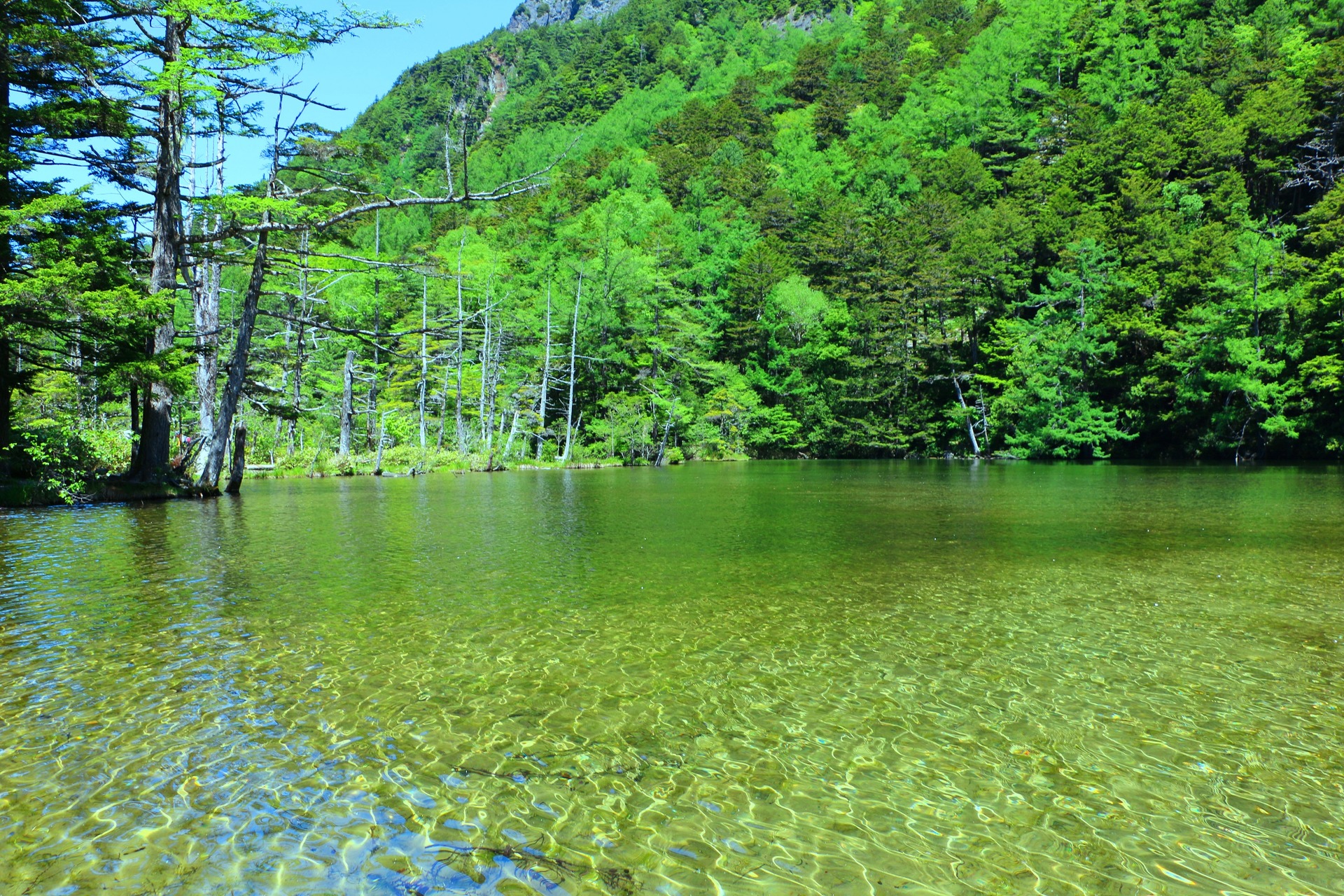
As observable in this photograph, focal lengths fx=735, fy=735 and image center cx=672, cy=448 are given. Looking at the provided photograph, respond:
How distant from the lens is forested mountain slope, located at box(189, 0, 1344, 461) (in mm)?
35344

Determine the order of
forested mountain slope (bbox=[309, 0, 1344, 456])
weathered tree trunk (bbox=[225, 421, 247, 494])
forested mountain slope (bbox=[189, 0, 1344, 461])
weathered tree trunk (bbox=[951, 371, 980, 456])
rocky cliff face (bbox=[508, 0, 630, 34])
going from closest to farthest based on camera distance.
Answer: weathered tree trunk (bbox=[225, 421, 247, 494]) → forested mountain slope (bbox=[189, 0, 1344, 461]) → forested mountain slope (bbox=[309, 0, 1344, 456]) → weathered tree trunk (bbox=[951, 371, 980, 456]) → rocky cliff face (bbox=[508, 0, 630, 34])

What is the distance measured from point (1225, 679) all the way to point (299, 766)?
5787 millimetres

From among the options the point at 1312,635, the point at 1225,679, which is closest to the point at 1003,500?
the point at 1312,635

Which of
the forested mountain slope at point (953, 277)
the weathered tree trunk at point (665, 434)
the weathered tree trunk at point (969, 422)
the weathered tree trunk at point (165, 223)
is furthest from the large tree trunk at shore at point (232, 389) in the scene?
the weathered tree trunk at point (969, 422)

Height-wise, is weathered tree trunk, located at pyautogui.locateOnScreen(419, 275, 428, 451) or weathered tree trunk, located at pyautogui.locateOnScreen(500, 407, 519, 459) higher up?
weathered tree trunk, located at pyautogui.locateOnScreen(419, 275, 428, 451)

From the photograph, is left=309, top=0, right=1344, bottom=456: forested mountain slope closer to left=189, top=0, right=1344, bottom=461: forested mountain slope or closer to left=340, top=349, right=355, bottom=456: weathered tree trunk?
left=189, top=0, right=1344, bottom=461: forested mountain slope

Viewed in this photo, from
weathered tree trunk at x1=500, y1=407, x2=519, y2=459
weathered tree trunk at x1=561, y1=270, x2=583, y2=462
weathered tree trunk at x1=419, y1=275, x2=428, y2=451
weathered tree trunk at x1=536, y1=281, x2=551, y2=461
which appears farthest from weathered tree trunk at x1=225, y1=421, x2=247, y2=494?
weathered tree trunk at x1=536, y1=281, x2=551, y2=461

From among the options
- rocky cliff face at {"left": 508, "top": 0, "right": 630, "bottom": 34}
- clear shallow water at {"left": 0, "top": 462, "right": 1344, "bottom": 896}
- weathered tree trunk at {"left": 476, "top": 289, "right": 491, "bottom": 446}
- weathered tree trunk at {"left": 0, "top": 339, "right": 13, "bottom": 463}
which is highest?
rocky cliff face at {"left": 508, "top": 0, "right": 630, "bottom": 34}

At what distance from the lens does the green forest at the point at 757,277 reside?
15609 mm

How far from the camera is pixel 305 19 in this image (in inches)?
618

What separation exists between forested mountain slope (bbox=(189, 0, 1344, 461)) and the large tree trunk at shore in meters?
4.57

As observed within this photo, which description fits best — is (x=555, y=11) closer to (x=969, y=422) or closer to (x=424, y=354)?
(x=969, y=422)

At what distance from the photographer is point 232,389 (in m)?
18.6

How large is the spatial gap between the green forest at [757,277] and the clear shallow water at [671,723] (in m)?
8.54
